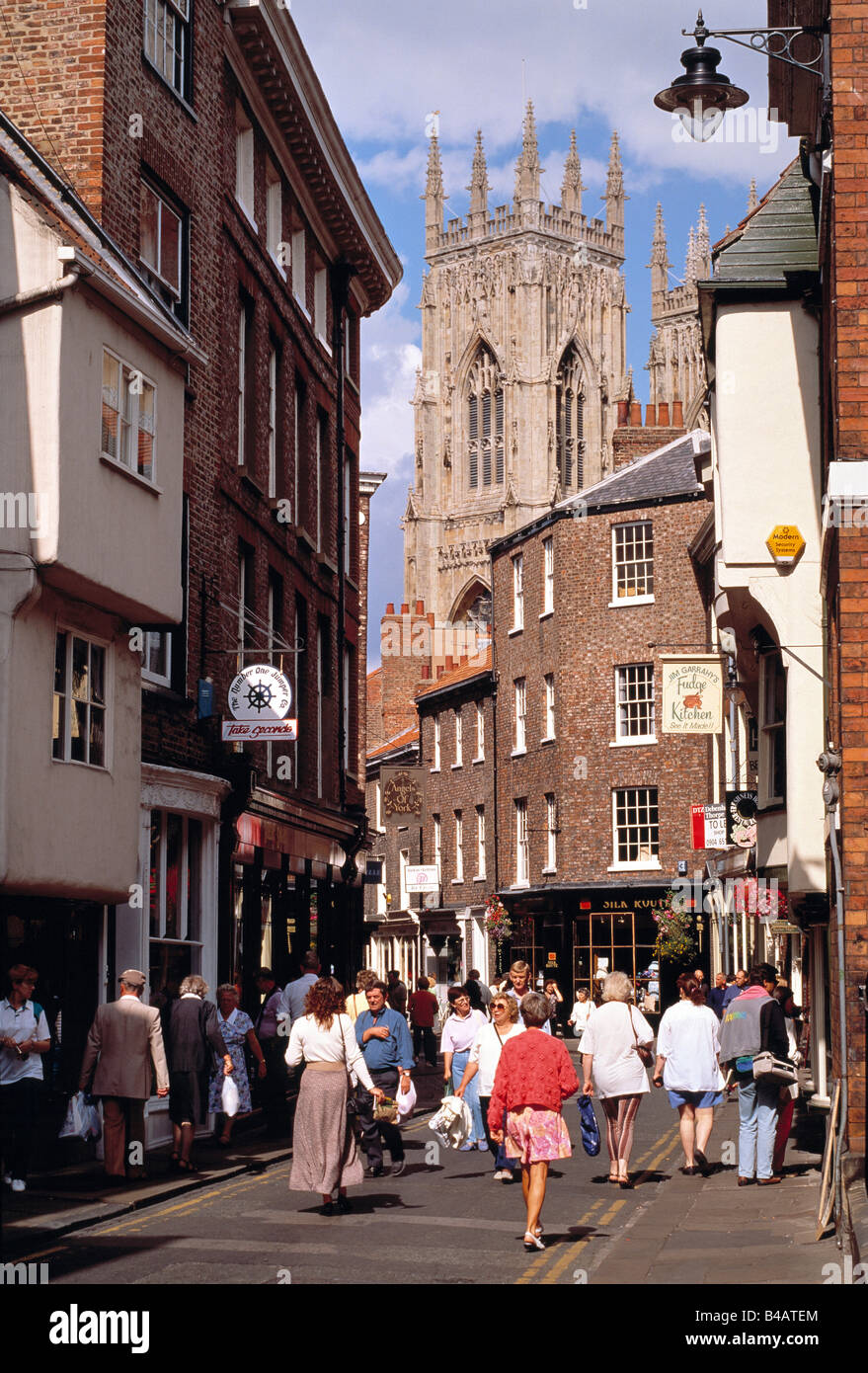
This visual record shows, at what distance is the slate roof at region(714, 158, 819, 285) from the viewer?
18.6m

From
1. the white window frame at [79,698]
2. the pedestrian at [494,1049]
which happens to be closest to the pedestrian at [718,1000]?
the pedestrian at [494,1049]

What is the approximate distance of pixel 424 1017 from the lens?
104 ft

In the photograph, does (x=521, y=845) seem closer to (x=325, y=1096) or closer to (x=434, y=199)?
(x=325, y=1096)

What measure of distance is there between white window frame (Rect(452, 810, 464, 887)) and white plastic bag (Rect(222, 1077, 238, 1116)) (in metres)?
35.3

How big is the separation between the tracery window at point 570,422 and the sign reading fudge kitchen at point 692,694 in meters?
88.7

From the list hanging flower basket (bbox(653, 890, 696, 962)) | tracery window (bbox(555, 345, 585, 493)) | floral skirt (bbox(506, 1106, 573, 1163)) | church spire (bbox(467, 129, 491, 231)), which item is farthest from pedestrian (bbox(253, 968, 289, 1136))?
church spire (bbox(467, 129, 491, 231))

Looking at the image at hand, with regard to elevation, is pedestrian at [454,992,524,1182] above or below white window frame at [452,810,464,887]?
below

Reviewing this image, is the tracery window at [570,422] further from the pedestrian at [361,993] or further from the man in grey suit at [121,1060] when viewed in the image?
the man in grey suit at [121,1060]

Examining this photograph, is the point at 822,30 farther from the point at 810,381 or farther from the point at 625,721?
the point at 625,721

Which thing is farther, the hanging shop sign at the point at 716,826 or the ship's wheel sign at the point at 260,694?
the hanging shop sign at the point at 716,826

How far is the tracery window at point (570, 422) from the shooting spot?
121625 mm

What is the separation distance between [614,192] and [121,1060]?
121652mm

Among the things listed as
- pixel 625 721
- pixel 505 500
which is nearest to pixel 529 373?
pixel 505 500

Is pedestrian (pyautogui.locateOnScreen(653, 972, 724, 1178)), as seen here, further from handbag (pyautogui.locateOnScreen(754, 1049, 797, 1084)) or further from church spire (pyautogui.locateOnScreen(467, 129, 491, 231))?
church spire (pyautogui.locateOnScreen(467, 129, 491, 231))
